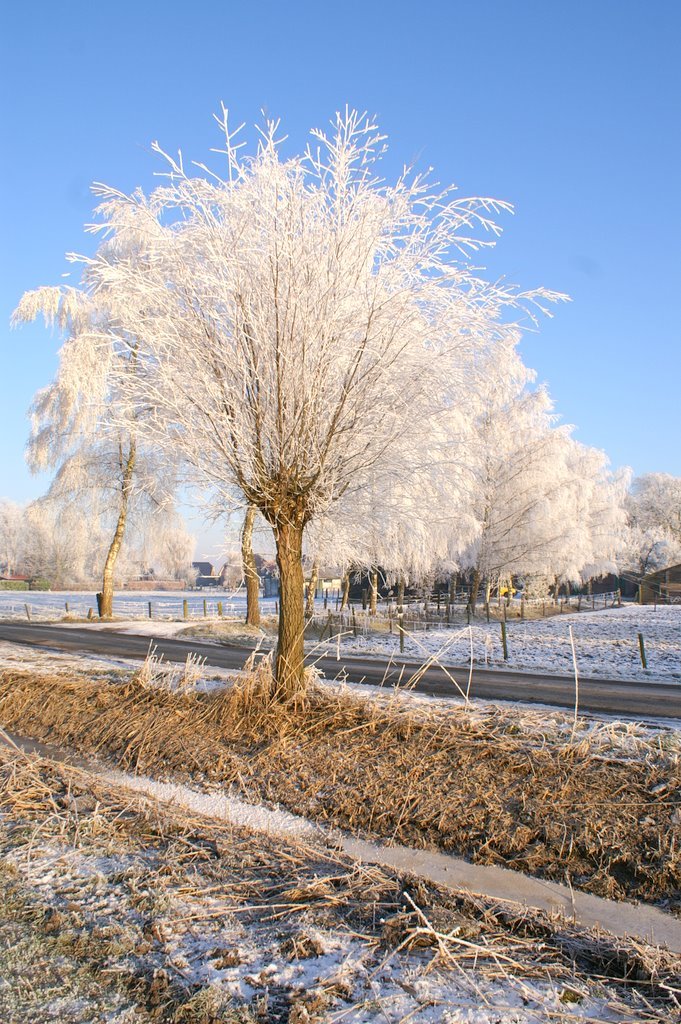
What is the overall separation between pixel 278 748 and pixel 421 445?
125 inches

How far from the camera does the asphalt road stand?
33.2ft

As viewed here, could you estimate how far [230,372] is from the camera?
6469 mm

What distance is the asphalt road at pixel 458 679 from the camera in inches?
399

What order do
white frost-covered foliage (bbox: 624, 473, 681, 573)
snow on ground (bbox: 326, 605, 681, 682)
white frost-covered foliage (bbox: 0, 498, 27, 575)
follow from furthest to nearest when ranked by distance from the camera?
1. white frost-covered foliage (bbox: 0, 498, 27, 575)
2. white frost-covered foliage (bbox: 624, 473, 681, 573)
3. snow on ground (bbox: 326, 605, 681, 682)

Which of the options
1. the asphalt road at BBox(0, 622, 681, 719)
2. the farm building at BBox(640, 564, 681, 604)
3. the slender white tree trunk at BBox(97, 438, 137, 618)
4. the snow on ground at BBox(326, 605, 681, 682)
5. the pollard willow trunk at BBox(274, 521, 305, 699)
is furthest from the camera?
the farm building at BBox(640, 564, 681, 604)

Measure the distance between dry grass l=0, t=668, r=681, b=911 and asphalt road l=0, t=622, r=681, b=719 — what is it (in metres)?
1.10

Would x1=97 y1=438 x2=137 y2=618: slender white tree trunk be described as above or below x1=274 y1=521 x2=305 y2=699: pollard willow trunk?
above

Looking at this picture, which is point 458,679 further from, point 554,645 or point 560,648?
point 554,645

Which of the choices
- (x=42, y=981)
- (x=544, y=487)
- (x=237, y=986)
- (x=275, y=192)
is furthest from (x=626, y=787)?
(x=544, y=487)

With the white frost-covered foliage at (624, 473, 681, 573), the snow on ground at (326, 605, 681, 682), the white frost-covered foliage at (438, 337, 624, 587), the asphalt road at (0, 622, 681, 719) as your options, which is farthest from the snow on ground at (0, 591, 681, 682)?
the white frost-covered foliage at (624, 473, 681, 573)

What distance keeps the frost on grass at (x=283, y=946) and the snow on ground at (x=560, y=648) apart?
9292 mm

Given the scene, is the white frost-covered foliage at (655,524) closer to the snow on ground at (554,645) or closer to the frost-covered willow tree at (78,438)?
the snow on ground at (554,645)

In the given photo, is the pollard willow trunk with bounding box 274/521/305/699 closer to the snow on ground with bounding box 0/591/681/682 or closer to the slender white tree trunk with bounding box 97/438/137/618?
the snow on ground with bounding box 0/591/681/682

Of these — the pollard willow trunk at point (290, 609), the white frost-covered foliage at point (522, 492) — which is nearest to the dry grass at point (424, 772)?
the pollard willow trunk at point (290, 609)
